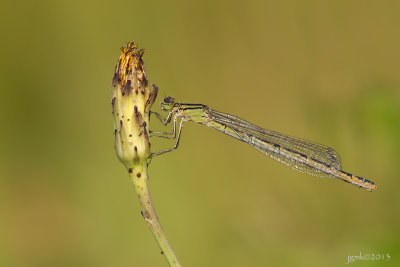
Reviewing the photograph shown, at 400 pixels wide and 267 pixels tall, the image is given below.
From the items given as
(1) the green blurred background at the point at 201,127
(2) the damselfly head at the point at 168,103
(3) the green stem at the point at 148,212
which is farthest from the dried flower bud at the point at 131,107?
(1) the green blurred background at the point at 201,127

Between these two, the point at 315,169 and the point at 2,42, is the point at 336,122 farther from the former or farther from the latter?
the point at 2,42

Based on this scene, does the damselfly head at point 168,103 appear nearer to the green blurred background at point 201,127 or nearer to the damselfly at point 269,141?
the damselfly at point 269,141

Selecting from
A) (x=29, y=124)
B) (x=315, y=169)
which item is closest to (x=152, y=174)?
(x=29, y=124)

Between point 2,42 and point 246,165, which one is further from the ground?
point 2,42

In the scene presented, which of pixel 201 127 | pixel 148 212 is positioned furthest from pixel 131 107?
pixel 201 127

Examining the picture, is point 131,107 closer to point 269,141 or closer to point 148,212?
point 148,212

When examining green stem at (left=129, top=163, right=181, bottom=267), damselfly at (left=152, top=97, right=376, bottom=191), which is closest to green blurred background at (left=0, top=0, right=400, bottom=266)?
damselfly at (left=152, top=97, right=376, bottom=191)

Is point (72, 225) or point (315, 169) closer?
point (72, 225)
